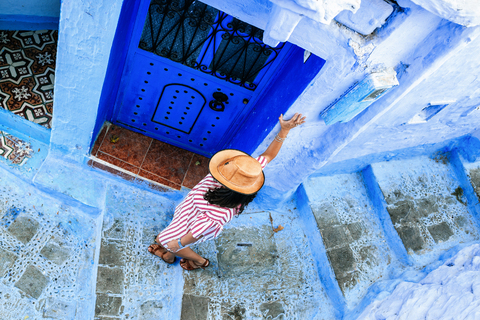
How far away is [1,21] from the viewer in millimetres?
4332

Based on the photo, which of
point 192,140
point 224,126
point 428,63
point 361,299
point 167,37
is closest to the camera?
point 428,63

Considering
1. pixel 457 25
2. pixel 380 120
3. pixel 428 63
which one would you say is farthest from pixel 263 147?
pixel 457 25

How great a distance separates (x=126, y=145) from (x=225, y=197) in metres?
1.97

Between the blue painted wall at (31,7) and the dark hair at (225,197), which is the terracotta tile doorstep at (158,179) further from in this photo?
the blue painted wall at (31,7)

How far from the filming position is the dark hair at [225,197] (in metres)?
2.85

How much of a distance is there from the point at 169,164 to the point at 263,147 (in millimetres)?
1407

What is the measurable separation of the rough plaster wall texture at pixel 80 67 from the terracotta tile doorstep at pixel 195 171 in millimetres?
1167

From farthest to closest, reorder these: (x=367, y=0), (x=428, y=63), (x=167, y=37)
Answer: (x=167, y=37)
(x=428, y=63)
(x=367, y=0)

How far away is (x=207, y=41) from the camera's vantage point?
10.5 feet

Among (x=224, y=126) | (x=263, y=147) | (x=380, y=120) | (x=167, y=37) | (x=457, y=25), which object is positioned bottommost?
(x=224, y=126)

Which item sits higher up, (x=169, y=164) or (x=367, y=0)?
(x=367, y=0)

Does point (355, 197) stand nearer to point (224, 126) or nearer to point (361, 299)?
point (361, 299)

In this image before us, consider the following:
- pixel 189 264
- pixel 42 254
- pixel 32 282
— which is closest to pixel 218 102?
pixel 189 264

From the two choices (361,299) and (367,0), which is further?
(361,299)
